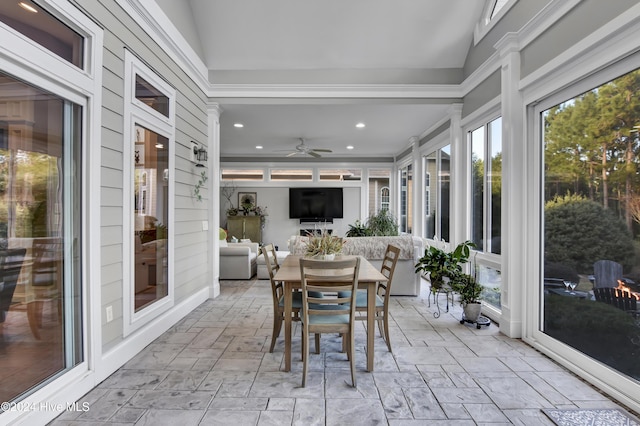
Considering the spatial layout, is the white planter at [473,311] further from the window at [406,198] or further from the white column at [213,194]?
the window at [406,198]

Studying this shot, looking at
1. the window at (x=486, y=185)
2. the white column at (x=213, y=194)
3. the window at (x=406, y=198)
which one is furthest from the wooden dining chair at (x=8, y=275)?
the window at (x=406, y=198)

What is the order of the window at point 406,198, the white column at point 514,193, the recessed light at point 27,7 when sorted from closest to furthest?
the recessed light at point 27,7
the white column at point 514,193
the window at point 406,198

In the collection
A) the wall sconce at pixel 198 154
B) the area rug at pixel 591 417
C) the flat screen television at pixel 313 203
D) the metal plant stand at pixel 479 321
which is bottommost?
the area rug at pixel 591 417

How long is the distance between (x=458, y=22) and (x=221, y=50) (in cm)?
311

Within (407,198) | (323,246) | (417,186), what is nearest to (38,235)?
(323,246)

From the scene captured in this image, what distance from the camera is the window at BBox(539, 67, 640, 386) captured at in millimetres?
2199

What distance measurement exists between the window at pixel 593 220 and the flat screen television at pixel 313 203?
6663 millimetres

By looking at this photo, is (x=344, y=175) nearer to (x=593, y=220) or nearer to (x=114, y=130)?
(x=593, y=220)

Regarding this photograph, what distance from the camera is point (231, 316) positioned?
387cm

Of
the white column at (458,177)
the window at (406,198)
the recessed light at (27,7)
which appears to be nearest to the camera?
the recessed light at (27,7)

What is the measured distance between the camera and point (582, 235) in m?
2.62

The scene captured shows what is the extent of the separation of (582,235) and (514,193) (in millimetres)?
740

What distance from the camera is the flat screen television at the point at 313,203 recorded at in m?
9.43

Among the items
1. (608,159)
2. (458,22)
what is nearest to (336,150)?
(458,22)
